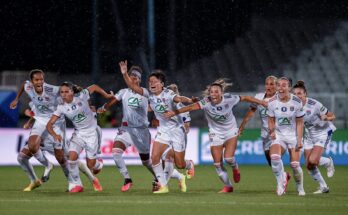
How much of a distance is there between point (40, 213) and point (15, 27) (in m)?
29.2

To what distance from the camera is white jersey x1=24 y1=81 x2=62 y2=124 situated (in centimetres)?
1524

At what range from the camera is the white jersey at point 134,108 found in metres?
15.1

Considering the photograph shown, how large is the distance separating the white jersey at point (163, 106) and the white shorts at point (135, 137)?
645 mm

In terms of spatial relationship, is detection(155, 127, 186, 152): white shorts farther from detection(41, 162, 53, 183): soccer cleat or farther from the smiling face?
detection(41, 162, 53, 183): soccer cleat

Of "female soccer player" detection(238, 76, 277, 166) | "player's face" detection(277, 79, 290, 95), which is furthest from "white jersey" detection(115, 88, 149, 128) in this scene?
"player's face" detection(277, 79, 290, 95)

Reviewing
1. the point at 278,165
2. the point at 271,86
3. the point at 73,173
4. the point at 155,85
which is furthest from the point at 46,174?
the point at 278,165

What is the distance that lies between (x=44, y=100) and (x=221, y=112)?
3.23m

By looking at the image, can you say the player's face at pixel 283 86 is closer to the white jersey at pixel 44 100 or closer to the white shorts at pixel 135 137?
the white shorts at pixel 135 137

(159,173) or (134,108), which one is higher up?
(134,108)

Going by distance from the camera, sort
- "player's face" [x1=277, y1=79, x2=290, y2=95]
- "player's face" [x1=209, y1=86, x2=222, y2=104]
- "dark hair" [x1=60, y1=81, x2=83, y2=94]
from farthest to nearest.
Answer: "dark hair" [x1=60, y1=81, x2=83, y2=94], "player's face" [x1=209, y1=86, x2=222, y2=104], "player's face" [x1=277, y1=79, x2=290, y2=95]

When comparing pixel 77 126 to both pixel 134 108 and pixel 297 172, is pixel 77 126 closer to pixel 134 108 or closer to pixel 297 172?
pixel 134 108

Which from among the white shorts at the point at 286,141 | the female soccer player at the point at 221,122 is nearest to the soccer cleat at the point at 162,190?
the female soccer player at the point at 221,122

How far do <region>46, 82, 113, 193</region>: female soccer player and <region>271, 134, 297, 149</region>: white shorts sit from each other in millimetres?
3206

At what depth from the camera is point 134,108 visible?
15.2 m
